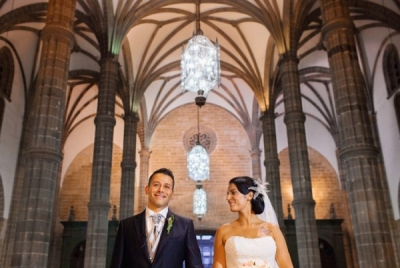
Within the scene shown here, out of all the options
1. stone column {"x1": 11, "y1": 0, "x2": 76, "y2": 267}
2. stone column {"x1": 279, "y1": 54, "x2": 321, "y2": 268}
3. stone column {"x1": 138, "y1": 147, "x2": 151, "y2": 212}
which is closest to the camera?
stone column {"x1": 11, "y1": 0, "x2": 76, "y2": 267}

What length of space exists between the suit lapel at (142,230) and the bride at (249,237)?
608 mm

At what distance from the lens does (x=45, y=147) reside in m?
9.48

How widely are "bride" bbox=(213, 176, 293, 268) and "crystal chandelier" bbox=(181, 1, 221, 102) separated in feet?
23.8

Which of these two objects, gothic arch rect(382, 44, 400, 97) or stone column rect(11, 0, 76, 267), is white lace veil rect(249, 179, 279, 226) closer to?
stone column rect(11, 0, 76, 267)

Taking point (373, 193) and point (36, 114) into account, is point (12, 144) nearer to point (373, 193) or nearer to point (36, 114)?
point (36, 114)

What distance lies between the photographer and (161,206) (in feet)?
9.98

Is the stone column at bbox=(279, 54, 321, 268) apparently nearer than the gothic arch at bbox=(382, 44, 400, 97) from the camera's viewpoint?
Yes

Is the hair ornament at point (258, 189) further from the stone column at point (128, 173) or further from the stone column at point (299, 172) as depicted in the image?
the stone column at point (128, 173)

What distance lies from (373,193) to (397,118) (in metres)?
9.61

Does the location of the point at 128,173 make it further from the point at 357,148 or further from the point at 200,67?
the point at 357,148

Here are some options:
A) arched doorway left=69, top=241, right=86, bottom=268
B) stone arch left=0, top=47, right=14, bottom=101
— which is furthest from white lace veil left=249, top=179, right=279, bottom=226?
arched doorway left=69, top=241, right=86, bottom=268

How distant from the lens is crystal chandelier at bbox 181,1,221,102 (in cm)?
1077

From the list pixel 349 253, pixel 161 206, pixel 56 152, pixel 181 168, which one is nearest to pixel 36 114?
pixel 56 152

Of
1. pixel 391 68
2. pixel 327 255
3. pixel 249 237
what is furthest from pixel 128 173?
pixel 249 237
